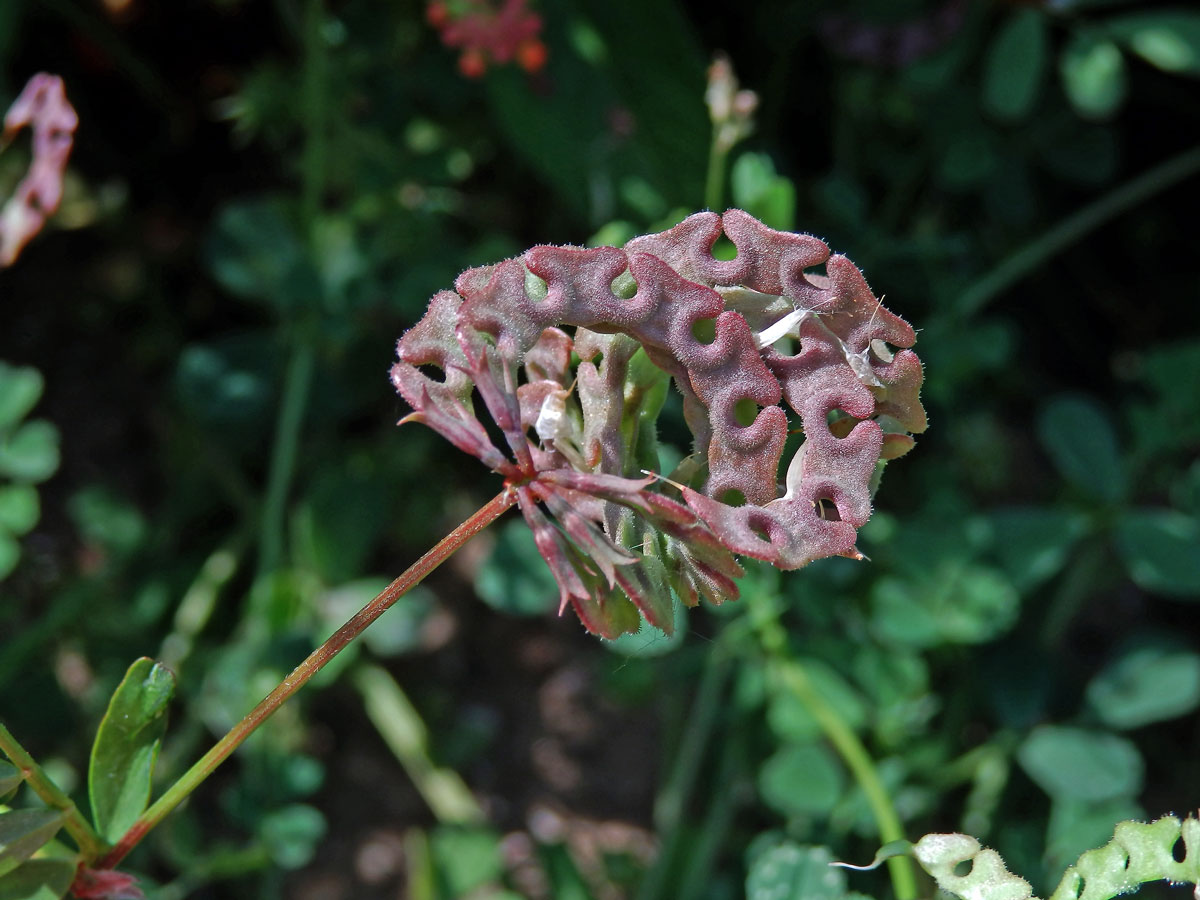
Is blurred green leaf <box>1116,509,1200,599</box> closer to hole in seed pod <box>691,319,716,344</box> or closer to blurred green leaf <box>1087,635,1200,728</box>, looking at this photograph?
blurred green leaf <box>1087,635,1200,728</box>

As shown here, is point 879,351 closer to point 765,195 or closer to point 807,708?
point 765,195

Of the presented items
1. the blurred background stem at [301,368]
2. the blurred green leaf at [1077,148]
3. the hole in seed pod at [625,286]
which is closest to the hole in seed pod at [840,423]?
the hole in seed pod at [625,286]

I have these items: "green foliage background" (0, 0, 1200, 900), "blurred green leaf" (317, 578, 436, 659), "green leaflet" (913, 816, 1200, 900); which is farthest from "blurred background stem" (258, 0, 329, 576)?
"green leaflet" (913, 816, 1200, 900)

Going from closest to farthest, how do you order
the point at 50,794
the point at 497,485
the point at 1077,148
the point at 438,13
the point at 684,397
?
the point at 684,397 < the point at 50,794 < the point at 438,13 < the point at 1077,148 < the point at 497,485

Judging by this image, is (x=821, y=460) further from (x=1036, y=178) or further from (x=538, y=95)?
(x=1036, y=178)

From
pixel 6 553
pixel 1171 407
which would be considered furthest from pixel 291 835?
pixel 1171 407

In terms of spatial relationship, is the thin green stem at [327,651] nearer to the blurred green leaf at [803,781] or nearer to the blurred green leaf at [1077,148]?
the blurred green leaf at [803,781]
